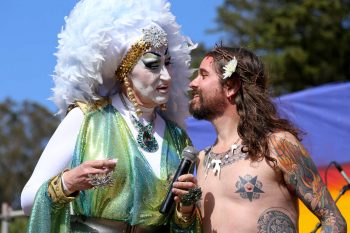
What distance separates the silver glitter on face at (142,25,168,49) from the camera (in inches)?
151

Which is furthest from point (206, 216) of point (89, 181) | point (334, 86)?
point (334, 86)

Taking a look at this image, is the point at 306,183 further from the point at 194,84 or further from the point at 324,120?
the point at 324,120

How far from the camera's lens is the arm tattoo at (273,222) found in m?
3.40

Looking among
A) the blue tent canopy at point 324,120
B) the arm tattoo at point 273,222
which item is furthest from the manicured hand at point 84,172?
the blue tent canopy at point 324,120

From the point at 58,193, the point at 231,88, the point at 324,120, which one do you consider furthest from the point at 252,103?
the point at 324,120

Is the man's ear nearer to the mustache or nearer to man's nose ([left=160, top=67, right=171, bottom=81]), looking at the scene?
the mustache

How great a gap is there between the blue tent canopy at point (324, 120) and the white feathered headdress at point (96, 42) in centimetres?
200

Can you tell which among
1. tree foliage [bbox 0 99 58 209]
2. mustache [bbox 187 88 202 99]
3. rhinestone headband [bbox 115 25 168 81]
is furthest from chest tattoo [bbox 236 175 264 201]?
tree foliage [bbox 0 99 58 209]

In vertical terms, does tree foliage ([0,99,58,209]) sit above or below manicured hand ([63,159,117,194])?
above

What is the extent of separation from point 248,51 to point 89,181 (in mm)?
1064

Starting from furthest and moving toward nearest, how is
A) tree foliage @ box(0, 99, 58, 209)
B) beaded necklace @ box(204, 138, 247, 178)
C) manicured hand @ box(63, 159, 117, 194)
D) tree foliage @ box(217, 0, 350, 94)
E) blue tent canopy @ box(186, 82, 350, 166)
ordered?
tree foliage @ box(0, 99, 58, 209) < tree foliage @ box(217, 0, 350, 94) < blue tent canopy @ box(186, 82, 350, 166) < beaded necklace @ box(204, 138, 247, 178) < manicured hand @ box(63, 159, 117, 194)

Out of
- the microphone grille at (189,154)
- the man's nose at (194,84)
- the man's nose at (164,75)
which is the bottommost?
the microphone grille at (189,154)

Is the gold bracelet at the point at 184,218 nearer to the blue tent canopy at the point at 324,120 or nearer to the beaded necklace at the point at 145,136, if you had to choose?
the beaded necklace at the point at 145,136

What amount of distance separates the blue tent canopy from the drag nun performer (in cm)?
188
